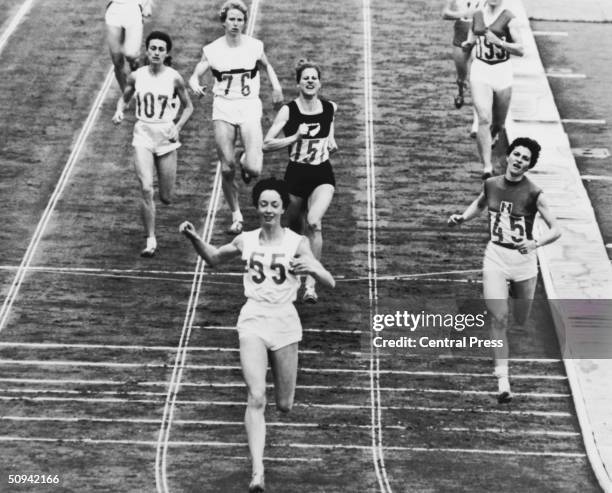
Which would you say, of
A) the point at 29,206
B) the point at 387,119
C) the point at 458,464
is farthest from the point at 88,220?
the point at 458,464

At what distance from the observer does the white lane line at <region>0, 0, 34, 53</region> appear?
25.7 meters

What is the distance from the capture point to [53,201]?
19.7 metres

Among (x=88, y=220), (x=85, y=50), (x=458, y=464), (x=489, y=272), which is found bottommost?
(x=85, y=50)

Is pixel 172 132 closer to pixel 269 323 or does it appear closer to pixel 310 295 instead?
pixel 310 295

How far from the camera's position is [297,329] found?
1306 centimetres

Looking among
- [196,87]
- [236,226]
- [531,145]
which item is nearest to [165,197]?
[236,226]

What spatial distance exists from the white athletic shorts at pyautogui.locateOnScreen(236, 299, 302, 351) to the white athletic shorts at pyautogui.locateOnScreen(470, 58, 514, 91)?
6.60 m

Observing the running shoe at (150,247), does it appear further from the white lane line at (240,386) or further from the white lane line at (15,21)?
the white lane line at (15,21)

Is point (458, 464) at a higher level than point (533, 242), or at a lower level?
lower

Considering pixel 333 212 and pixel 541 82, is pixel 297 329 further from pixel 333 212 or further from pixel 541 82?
pixel 541 82

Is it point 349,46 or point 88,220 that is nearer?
point 88,220

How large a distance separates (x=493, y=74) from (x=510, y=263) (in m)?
4.52

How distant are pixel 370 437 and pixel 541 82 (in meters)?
10.3

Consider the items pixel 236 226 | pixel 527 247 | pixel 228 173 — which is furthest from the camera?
pixel 236 226
